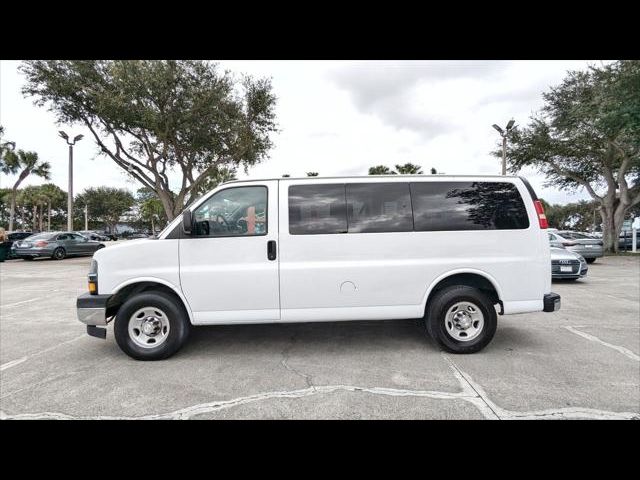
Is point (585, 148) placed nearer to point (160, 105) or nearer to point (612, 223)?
point (612, 223)

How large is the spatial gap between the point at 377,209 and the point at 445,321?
1614 millimetres

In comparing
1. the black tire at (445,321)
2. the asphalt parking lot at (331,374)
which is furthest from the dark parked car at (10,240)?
the black tire at (445,321)

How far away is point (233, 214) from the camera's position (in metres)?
4.36

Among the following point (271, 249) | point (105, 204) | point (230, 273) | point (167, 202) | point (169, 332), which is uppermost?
point (105, 204)

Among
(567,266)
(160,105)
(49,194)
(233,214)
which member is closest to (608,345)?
(233,214)

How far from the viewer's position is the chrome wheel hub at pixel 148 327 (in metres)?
4.22

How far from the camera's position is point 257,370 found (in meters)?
3.89

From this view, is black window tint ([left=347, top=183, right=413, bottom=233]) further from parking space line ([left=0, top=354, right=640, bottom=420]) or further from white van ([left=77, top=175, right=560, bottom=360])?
parking space line ([left=0, top=354, right=640, bottom=420])

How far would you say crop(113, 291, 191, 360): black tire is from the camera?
13.7 feet

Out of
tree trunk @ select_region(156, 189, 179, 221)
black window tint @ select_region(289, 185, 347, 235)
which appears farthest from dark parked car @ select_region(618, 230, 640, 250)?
tree trunk @ select_region(156, 189, 179, 221)

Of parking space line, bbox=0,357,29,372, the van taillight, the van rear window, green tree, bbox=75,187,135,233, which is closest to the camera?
parking space line, bbox=0,357,29,372

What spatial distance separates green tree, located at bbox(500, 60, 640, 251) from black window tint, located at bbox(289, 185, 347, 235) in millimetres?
16273

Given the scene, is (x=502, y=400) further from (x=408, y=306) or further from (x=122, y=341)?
(x=122, y=341)

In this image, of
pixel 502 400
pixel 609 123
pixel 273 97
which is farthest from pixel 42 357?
pixel 609 123
